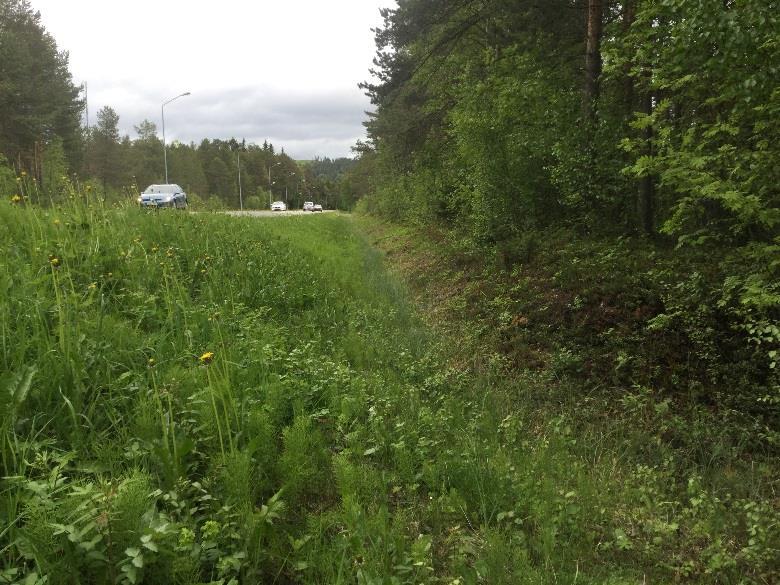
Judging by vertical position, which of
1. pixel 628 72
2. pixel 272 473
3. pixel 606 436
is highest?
pixel 628 72

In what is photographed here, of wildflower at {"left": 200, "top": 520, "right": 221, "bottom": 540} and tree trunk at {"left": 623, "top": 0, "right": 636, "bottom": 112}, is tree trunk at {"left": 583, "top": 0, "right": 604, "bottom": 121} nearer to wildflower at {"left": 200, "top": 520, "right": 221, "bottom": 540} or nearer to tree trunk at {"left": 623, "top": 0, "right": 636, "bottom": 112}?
tree trunk at {"left": 623, "top": 0, "right": 636, "bottom": 112}

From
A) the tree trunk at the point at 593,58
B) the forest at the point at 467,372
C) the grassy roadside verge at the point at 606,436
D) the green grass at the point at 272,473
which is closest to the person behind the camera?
the green grass at the point at 272,473

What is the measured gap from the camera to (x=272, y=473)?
298cm

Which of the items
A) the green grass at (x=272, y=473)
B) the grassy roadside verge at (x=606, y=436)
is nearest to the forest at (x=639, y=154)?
the grassy roadside verge at (x=606, y=436)

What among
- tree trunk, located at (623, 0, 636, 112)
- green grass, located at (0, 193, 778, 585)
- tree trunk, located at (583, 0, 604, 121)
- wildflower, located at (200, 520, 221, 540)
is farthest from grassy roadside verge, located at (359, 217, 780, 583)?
tree trunk, located at (623, 0, 636, 112)

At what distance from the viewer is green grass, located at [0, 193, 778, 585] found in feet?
7.04

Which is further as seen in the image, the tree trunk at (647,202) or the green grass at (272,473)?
the tree trunk at (647,202)

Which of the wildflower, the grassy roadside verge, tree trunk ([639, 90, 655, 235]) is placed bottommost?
the grassy roadside verge

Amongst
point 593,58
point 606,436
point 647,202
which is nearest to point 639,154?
point 647,202

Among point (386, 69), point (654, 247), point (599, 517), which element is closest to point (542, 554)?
point (599, 517)

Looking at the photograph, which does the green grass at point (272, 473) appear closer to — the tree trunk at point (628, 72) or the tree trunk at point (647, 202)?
the tree trunk at point (647, 202)

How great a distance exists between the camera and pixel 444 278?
11281 mm

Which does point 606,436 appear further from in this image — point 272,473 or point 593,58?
point 593,58

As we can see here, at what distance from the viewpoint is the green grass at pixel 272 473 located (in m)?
2.15
